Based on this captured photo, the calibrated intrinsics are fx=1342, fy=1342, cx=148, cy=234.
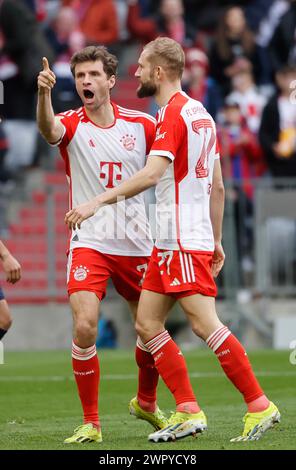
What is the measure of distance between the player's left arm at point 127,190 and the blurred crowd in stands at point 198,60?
10.3 m

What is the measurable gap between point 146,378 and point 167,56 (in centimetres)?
220

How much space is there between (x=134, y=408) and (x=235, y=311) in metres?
9.15

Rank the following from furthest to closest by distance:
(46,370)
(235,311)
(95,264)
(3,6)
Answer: (3,6) → (235,311) → (46,370) → (95,264)

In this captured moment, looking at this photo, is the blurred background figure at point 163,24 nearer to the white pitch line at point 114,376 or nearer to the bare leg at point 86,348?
the white pitch line at point 114,376

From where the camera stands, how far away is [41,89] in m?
8.35

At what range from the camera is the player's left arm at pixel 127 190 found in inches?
309

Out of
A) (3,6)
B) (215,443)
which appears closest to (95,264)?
(215,443)

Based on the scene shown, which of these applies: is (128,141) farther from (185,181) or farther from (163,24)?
(163,24)

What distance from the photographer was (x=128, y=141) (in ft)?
29.8

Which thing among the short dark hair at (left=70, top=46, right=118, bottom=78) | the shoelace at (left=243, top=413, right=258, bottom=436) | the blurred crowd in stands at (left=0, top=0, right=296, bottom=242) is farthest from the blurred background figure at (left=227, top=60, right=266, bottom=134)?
the shoelace at (left=243, top=413, right=258, bottom=436)

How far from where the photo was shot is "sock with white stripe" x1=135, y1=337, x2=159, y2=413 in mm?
9000

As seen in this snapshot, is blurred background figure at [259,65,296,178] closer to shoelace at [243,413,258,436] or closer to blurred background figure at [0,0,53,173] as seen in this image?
blurred background figure at [0,0,53,173]

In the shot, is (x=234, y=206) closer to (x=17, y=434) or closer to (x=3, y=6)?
(x=3, y=6)

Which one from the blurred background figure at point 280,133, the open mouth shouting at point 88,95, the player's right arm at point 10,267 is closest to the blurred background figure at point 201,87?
the blurred background figure at point 280,133
